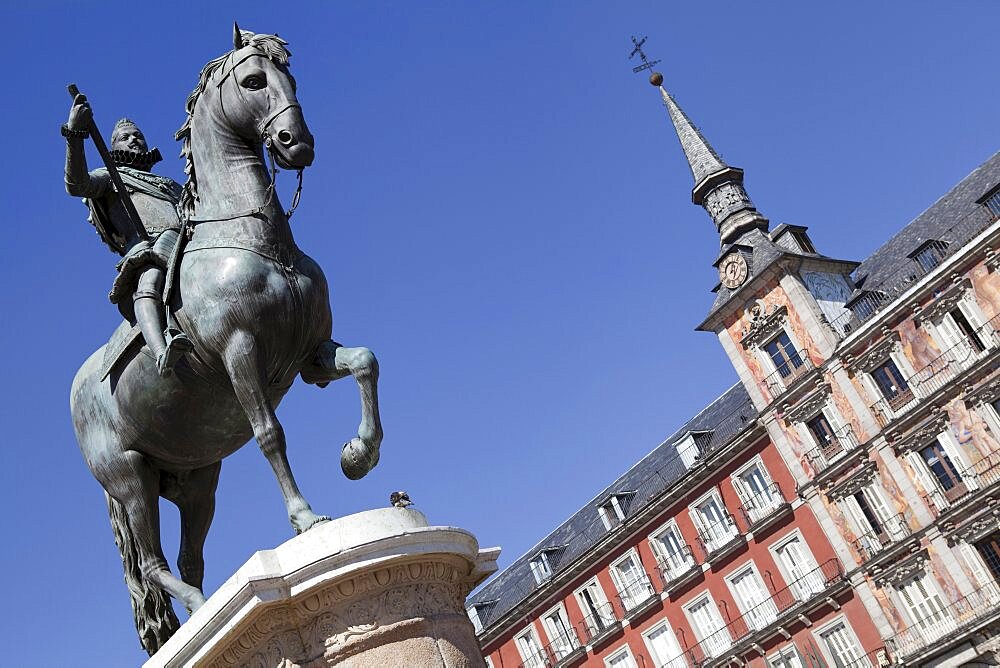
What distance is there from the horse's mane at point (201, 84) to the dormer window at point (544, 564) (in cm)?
4558

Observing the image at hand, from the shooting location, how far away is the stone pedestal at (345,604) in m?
4.91

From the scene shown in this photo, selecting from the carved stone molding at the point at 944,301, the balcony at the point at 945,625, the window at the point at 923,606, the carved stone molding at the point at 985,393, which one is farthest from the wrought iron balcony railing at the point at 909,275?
the balcony at the point at 945,625

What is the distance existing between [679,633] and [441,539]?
4100 centimetres

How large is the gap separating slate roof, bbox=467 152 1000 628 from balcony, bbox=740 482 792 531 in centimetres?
258

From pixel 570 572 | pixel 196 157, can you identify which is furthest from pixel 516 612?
pixel 196 157

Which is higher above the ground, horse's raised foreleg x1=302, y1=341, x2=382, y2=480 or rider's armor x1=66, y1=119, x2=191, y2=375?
rider's armor x1=66, y1=119, x2=191, y2=375

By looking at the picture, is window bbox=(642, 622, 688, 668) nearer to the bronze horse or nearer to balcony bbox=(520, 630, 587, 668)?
balcony bbox=(520, 630, 587, 668)

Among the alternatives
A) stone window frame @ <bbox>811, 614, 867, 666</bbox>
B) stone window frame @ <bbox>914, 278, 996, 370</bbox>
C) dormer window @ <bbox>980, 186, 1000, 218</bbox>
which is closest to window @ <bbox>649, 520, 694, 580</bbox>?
stone window frame @ <bbox>811, 614, 867, 666</bbox>

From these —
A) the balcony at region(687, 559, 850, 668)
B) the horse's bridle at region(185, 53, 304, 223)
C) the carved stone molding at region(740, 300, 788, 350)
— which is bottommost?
the horse's bridle at region(185, 53, 304, 223)

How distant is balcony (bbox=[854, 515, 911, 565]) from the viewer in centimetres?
3684

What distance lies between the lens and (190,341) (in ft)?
19.2

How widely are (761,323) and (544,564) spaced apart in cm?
1703

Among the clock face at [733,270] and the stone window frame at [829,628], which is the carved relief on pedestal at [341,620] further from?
the clock face at [733,270]

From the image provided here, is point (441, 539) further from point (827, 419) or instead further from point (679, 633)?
point (679, 633)
